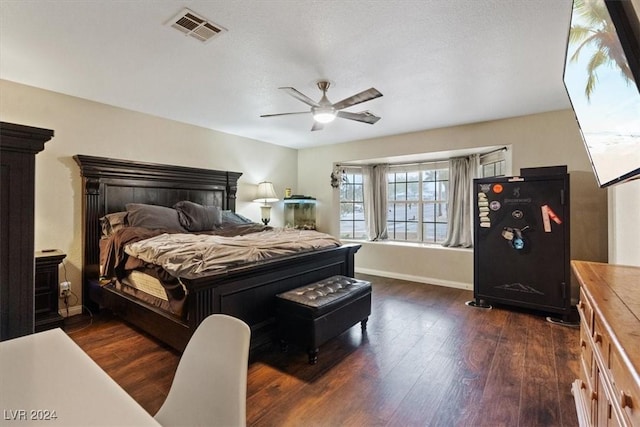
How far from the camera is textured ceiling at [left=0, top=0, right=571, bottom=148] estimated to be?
190 centimetres

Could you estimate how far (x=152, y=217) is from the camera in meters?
3.43

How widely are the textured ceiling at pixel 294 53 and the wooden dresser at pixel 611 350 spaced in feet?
5.37

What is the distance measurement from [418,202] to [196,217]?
3.75m

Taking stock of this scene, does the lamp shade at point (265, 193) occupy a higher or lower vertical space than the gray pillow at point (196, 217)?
higher

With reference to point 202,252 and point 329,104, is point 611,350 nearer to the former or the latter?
point 202,252

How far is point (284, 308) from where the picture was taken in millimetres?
2439

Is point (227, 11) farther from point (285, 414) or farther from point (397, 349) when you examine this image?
point (397, 349)

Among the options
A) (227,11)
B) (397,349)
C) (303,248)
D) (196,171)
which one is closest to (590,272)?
(397,349)

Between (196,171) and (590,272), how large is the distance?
4.45 m

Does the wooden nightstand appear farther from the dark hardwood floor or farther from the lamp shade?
the lamp shade

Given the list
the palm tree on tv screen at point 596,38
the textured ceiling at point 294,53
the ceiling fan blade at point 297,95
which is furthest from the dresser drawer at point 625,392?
the ceiling fan blade at point 297,95

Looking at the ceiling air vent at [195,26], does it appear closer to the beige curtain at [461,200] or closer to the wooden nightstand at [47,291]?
the wooden nightstand at [47,291]

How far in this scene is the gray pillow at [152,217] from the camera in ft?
11.0

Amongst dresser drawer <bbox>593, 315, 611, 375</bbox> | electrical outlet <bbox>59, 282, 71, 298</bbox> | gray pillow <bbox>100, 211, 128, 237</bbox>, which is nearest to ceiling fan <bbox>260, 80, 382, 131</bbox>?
dresser drawer <bbox>593, 315, 611, 375</bbox>
